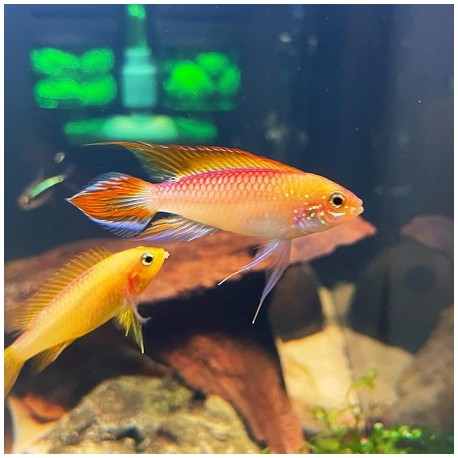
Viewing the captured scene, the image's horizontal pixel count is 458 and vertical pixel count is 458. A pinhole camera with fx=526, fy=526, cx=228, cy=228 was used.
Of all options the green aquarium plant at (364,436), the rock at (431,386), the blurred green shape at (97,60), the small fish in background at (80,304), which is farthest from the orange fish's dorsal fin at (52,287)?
the rock at (431,386)

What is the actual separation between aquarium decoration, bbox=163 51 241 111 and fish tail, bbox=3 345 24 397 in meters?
0.84

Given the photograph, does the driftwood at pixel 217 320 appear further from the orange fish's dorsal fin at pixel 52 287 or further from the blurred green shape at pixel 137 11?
the blurred green shape at pixel 137 11

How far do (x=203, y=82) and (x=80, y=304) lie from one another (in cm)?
72

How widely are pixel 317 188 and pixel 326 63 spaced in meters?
0.43

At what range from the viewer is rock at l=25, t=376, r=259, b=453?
5.06 ft

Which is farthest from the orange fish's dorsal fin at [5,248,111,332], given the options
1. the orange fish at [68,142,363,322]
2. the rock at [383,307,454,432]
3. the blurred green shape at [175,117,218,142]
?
the rock at [383,307,454,432]

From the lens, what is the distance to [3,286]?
1.56 metres

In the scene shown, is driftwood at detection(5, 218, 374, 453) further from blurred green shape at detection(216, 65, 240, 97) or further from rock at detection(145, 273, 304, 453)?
blurred green shape at detection(216, 65, 240, 97)

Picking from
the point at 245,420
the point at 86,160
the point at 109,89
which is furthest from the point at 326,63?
the point at 245,420

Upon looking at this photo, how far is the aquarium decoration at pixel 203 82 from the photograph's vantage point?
59.6 inches

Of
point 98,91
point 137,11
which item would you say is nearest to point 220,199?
point 98,91

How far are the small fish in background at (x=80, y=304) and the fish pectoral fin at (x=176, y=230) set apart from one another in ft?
0.14

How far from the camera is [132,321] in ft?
4.87

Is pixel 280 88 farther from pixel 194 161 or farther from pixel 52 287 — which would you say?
pixel 52 287
